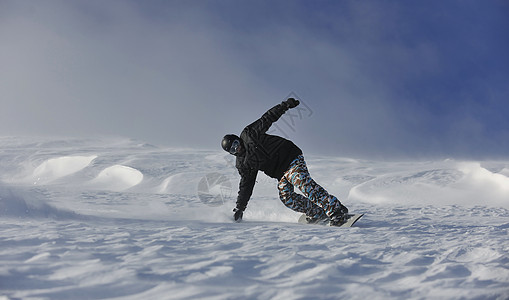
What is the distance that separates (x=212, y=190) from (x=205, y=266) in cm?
1058

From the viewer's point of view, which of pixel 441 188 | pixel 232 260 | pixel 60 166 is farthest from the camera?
pixel 60 166

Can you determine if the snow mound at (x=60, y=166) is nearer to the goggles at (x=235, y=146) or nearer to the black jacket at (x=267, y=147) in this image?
the goggles at (x=235, y=146)

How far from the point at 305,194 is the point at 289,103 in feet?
4.18

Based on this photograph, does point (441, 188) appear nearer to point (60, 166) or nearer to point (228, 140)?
point (228, 140)

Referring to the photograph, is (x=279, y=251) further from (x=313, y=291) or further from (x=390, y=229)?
(x=390, y=229)

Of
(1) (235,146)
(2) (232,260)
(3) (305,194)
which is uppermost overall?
(1) (235,146)

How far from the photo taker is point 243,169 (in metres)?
4.82

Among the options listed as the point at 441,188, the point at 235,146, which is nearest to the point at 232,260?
the point at 235,146

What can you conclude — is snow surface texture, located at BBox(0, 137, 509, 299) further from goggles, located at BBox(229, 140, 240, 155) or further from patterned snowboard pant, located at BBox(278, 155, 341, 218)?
goggles, located at BBox(229, 140, 240, 155)

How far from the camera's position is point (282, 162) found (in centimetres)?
466

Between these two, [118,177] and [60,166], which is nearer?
[118,177]

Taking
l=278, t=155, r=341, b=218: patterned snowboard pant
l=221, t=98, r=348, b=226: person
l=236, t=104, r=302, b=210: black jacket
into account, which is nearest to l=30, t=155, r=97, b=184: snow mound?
l=221, t=98, r=348, b=226: person

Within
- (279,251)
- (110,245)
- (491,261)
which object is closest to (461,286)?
(491,261)

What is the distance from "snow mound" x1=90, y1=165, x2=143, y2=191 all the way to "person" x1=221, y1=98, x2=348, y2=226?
9.45m
